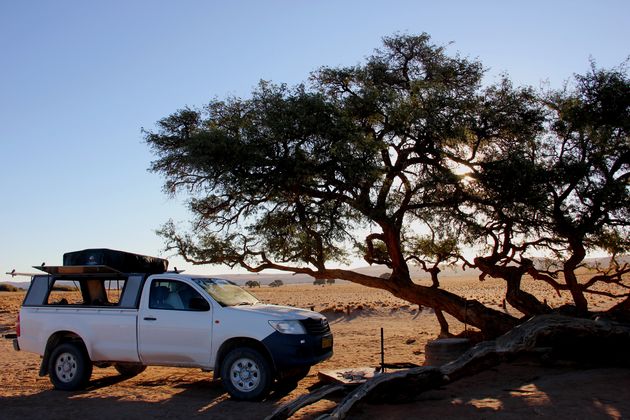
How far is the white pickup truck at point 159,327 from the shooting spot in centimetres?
1012

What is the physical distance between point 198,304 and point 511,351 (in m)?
5.30

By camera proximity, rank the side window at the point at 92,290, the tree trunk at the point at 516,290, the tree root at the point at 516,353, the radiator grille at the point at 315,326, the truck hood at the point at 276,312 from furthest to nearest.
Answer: the tree trunk at the point at 516,290, the side window at the point at 92,290, the radiator grille at the point at 315,326, the truck hood at the point at 276,312, the tree root at the point at 516,353

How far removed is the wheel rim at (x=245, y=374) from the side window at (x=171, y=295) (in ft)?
4.74

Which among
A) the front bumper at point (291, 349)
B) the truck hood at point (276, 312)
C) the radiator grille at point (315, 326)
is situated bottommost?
the front bumper at point (291, 349)

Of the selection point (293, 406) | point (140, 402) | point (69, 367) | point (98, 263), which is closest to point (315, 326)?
point (293, 406)

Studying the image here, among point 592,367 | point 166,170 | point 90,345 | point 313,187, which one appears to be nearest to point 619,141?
point 592,367

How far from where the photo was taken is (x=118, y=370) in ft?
42.9

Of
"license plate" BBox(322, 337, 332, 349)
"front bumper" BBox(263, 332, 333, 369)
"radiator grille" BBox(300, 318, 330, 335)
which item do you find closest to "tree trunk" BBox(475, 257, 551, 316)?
"license plate" BBox(322, 337, 332, 349)

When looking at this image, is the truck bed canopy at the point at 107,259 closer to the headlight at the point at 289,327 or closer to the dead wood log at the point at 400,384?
the headlight at the point at 289,327

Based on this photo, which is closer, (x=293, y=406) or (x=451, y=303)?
(x=293, y=406)

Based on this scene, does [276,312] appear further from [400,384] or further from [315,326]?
[400,384]

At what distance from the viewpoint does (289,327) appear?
10.2 meters

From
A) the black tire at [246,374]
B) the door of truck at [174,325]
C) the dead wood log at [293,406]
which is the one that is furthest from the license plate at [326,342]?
the dead wood log at [293,406]

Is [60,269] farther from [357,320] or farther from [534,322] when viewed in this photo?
[357,320]
